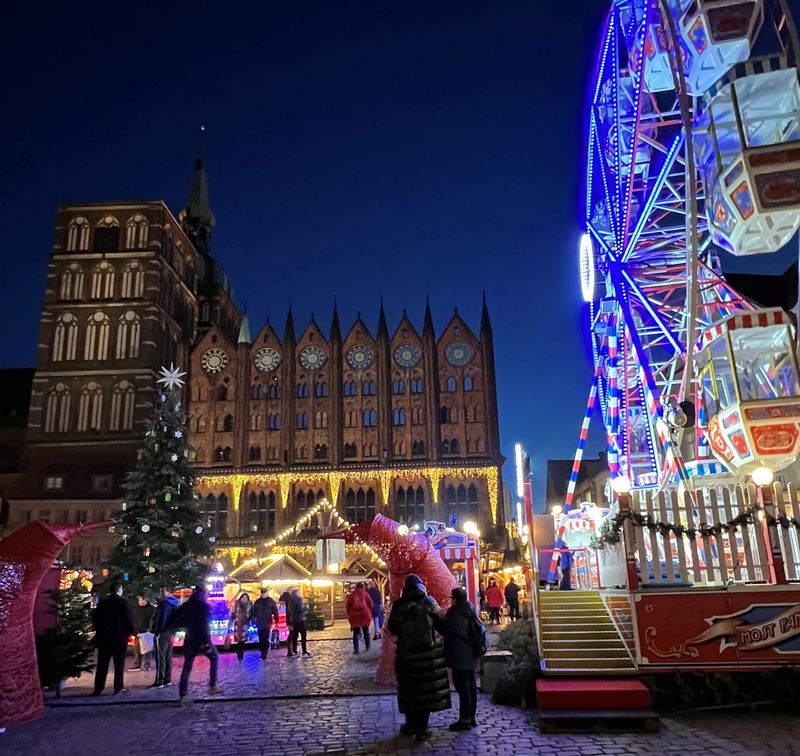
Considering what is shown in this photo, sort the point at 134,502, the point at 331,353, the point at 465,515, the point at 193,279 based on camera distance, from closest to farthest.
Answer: the point at 134,502 < the point at 465,515 < the point at 331,353 < the point at 193,279

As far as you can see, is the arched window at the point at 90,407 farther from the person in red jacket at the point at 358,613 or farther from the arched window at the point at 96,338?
the person in red jacket at the point at 358,613

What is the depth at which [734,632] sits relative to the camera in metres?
9.03

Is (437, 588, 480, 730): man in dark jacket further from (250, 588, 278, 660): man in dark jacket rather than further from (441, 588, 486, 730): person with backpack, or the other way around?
(250, 588, 278, 660): man in dark jacket

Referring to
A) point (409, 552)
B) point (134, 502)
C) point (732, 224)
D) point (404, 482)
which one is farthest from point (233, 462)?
point (732, 224)

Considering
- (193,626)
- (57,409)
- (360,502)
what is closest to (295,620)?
(193,626)

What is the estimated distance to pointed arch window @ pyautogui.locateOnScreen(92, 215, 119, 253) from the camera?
4834cm

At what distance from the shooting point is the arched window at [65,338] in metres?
46.3

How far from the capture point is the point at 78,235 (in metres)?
48.4

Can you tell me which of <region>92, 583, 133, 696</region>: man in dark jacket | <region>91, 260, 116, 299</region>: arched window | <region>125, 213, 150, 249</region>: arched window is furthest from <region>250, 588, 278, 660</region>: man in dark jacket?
<region>125, 213, 150, 249</region>: arched window

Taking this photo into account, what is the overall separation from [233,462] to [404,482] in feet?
36.0

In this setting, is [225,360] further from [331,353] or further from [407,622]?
[407,622]

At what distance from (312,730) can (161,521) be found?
56.7 feet

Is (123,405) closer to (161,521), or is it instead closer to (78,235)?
(78,235)

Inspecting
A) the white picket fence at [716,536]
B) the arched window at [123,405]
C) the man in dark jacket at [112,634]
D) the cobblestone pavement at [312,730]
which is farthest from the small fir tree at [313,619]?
the arched window at [123,405]
